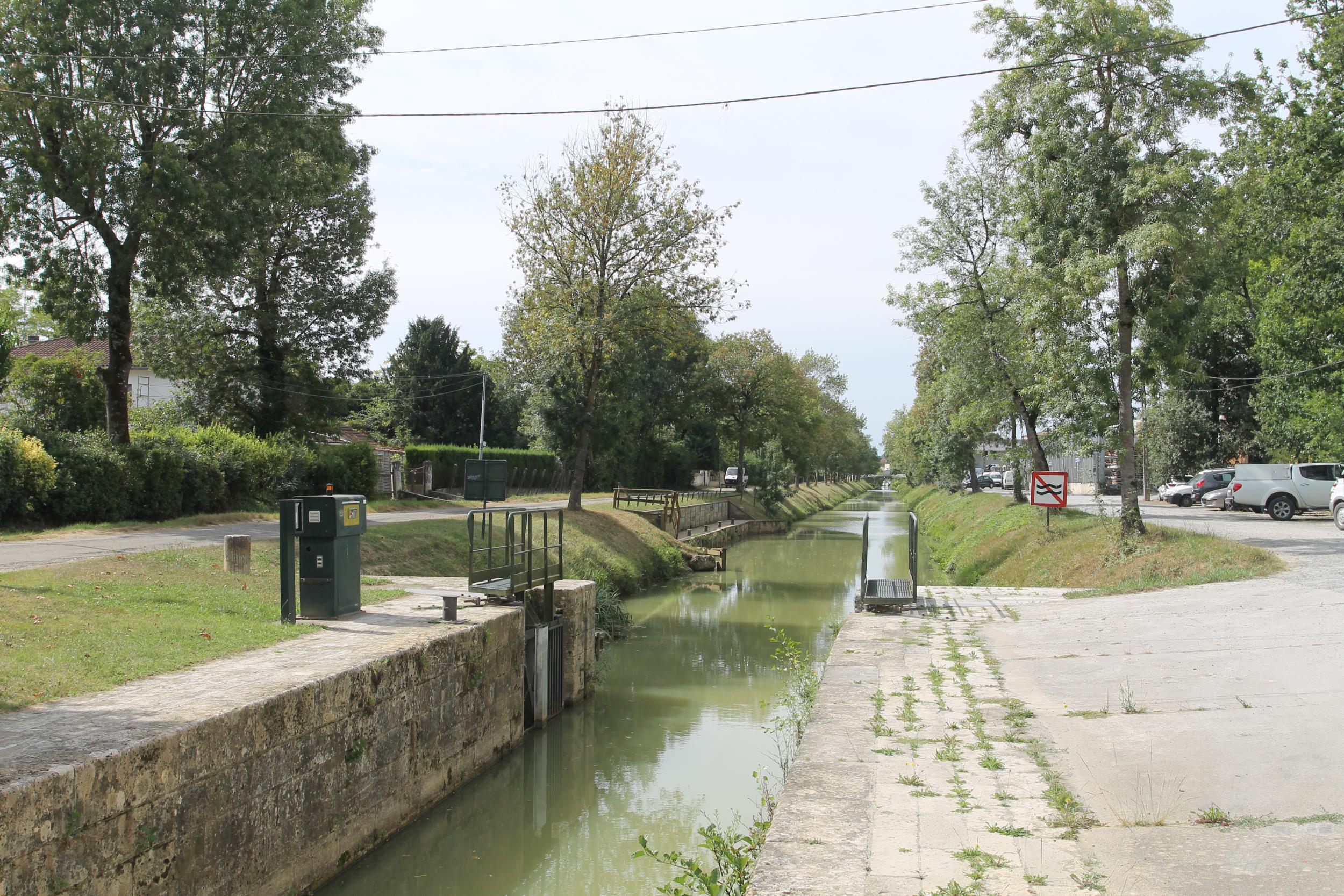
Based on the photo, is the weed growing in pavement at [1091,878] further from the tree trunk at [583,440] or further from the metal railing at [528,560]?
the tree trunk at [583,440]

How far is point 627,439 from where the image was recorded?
154ft

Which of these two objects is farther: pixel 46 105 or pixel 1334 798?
pixel 46 105

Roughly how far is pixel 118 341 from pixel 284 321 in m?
10.8

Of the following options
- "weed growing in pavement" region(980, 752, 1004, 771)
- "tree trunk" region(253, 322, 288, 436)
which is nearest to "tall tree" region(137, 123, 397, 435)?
"tree trunk" region(253, 322, 288, 436)

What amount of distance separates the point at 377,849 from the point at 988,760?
505 cm

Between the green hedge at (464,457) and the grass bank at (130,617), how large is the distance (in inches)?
1017

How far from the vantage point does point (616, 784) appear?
1088 cm

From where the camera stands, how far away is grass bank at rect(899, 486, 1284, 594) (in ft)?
50.4

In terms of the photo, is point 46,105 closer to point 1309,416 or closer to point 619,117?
point 619,117

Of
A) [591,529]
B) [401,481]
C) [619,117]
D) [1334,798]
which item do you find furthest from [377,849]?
[401,481]

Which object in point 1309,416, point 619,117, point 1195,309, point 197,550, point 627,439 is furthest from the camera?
point 627,439

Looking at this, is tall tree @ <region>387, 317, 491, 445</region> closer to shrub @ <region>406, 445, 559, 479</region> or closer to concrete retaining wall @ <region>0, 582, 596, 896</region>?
shrub @ <region>406, 445, 559, 479</region>

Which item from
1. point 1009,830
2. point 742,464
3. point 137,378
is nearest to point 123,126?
point 1009,830

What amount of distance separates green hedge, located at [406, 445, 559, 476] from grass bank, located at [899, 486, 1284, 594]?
56.8 feet
